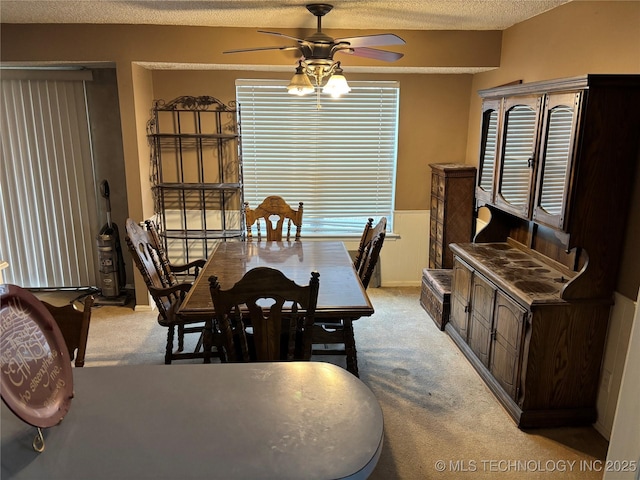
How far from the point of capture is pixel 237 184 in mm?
4500

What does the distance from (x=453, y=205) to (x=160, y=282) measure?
2649mm

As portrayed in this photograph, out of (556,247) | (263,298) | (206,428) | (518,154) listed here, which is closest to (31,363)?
(206,428)

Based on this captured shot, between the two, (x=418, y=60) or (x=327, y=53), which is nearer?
(x=327, y=53)

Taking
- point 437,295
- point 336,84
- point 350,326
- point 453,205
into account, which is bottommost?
point 437,295

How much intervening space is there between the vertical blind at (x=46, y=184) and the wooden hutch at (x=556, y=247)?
12.1ft

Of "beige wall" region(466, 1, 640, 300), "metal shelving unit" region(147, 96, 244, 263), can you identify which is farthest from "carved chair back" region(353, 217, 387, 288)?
"metal shelving unit" region(147, 96, 244, 263)

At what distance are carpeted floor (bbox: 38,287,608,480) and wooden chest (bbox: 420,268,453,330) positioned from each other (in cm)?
9

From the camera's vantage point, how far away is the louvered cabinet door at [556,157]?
231 cm

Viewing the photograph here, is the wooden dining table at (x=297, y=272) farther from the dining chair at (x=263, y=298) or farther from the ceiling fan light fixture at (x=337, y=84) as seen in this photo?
the ceiling fan light fixture at (x=337, y=84)

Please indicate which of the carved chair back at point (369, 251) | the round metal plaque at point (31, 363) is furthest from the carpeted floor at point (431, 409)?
the round metal plaque at point (31, 363)

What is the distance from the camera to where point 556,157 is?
8.07ft

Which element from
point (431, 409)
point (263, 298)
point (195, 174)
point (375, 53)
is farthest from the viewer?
point (195, 174)

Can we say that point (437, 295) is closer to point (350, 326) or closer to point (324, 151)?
point (350, 326)

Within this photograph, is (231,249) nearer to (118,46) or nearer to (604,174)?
(118,46)
